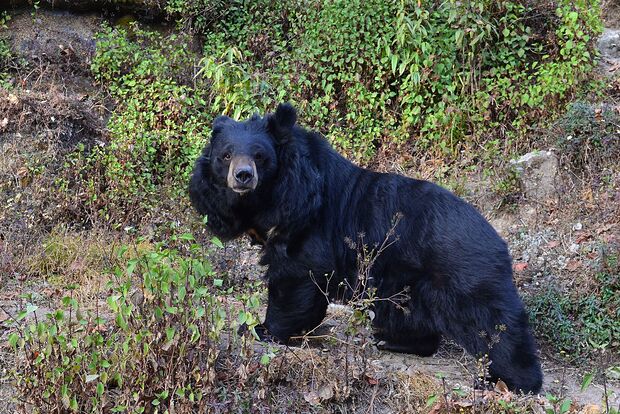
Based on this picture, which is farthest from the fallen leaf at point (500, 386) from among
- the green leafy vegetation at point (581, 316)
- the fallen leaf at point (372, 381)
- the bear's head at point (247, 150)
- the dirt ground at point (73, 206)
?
the bear's head at point (247, 150)

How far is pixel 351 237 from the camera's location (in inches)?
209

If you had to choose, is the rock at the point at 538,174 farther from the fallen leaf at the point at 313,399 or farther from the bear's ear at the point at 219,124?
the fallen leaf at the point at 313,399

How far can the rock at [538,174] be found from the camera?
795 centimetres

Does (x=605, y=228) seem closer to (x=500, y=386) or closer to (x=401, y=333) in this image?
(x=401, y=333)

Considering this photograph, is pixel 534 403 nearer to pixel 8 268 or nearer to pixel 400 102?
pixel 8 268

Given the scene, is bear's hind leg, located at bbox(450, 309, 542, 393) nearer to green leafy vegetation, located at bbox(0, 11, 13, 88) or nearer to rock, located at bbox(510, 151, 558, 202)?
rock, located at bbox(510, 151, 558, 202)

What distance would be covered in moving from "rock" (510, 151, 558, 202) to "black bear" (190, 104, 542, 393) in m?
2.98

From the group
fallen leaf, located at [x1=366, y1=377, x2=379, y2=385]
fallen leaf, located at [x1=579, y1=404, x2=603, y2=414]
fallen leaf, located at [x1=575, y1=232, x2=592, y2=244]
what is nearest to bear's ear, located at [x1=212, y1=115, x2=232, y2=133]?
fallen leaf, located at [x1=366, y1=377, x2=379, y2=385]

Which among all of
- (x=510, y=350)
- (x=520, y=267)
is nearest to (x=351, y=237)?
(x=510, y=350)

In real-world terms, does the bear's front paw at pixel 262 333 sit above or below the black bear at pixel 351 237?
below

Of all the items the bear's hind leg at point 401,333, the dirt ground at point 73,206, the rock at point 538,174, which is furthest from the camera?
the rock at point 538,174

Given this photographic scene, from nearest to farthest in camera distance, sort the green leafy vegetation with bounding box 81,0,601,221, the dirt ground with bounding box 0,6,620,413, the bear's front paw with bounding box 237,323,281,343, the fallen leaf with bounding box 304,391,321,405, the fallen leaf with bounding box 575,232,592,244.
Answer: the fallen leaf with bounding box 304,391,321,405 → the bear's front paw with bounding box 237,323,281,343 → the dirt ground with bounding box 0,6,620,413 → the fallen leaf with bounding box 575,232,592,244 → the green leafy vegetation with bounding box 81,0,601,221

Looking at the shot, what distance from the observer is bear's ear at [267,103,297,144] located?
5277mm

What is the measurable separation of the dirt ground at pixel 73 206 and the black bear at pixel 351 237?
0.48m
